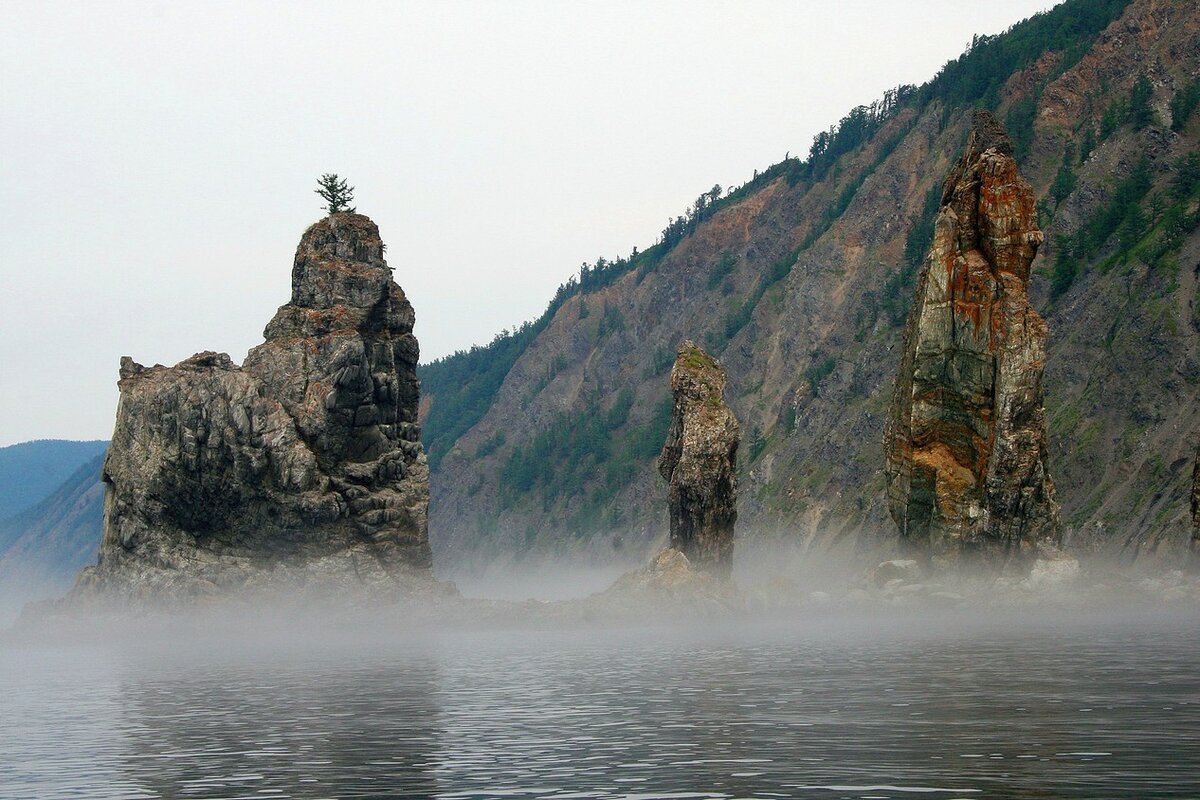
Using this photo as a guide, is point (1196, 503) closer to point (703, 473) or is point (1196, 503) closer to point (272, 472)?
point (703, 473)

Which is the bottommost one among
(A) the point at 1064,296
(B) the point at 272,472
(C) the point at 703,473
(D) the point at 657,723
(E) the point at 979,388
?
(D) the point at 657,723

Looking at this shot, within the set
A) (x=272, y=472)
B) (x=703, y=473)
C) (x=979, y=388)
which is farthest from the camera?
(x=272, y=472)

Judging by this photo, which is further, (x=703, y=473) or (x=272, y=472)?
(x=272, y=472)

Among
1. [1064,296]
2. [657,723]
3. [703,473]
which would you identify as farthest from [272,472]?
[1064,296]

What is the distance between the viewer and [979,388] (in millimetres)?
83312

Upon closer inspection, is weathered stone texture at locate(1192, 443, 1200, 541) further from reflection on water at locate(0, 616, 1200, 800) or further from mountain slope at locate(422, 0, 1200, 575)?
reflection on water at locate(0, 616, 1200, 800)

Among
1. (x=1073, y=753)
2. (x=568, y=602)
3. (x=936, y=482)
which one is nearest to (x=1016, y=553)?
(x=936, y=482)

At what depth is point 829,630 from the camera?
72250 millimetres

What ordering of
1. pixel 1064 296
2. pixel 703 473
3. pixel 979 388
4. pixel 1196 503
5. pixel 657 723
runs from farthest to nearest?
pixel 1064 296 → pixel 703 473 → pixel 979 388 → pixel 1196 503 → pixel 657 723

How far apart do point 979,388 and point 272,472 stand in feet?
149

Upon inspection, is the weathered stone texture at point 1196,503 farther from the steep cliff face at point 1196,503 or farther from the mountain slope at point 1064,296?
the mountain slope at point 1064,296

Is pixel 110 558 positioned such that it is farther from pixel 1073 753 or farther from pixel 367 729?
pixel 1073 753

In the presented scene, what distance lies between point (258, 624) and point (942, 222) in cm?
4974

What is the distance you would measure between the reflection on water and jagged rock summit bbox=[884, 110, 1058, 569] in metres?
17.6
